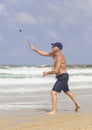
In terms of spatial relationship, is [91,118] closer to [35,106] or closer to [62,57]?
[62,57]

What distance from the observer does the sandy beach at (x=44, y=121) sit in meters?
7.78

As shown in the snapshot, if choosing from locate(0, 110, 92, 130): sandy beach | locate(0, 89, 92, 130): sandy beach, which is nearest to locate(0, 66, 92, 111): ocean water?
locate(0, 89, 92, 130): sandy beach

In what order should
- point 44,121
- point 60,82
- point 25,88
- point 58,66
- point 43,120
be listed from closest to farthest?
point 44,121
point 43,120
point 58,66
point 60,82
point 25,88

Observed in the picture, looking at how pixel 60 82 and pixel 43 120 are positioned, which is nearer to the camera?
pixel 43 120

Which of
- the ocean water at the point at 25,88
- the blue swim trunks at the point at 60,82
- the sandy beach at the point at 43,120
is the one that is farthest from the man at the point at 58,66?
the ocean water at the point at 25,88

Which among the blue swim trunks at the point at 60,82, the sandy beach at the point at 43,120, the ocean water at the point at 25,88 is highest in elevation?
the blue swim trunks at the point at 60,82

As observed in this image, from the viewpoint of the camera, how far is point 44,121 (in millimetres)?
8688

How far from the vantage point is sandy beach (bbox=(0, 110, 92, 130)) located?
25.5 feet

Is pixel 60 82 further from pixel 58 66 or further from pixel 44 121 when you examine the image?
pixel 44 121

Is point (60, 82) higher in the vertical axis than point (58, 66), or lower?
lower

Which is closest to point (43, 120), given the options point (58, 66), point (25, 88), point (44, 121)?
point (44, 121)

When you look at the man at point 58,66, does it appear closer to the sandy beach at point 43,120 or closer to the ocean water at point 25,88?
the sandy beach at point 43,120

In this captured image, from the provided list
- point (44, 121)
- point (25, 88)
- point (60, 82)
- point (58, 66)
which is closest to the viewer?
point (44, 121)

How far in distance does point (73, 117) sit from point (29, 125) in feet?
4.46
